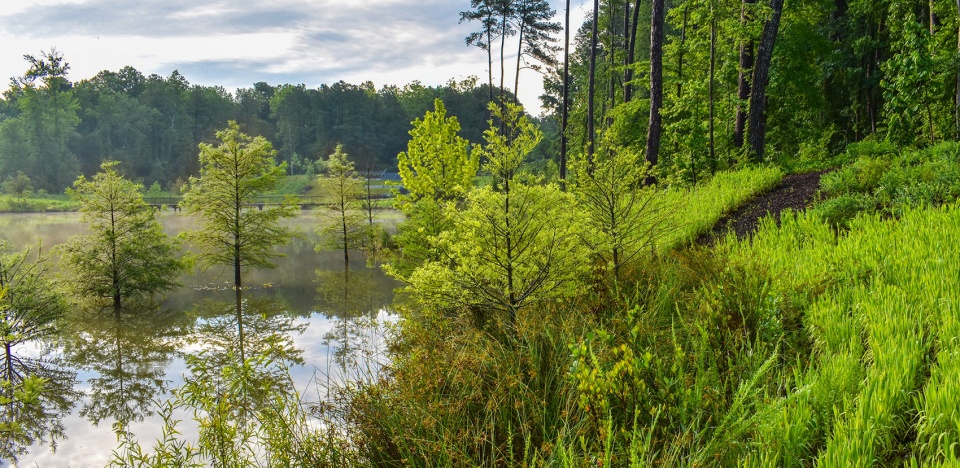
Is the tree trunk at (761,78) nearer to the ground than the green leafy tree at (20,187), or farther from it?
farther from it

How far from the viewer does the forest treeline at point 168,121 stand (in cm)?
5747

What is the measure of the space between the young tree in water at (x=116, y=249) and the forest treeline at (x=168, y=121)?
42.8m

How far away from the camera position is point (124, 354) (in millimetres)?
10859

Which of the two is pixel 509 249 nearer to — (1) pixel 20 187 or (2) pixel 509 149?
(2) pixel 509 149

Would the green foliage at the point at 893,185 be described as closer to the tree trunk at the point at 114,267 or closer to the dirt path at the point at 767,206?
the dirt path at the point at 767,206

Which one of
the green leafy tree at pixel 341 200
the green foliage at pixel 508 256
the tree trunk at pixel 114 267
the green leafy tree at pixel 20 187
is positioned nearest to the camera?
the green foliage at pixel 508 256

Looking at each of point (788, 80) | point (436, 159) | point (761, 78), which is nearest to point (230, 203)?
point (436, 159)

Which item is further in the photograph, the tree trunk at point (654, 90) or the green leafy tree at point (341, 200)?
the green leafy tree at point (341, 200)

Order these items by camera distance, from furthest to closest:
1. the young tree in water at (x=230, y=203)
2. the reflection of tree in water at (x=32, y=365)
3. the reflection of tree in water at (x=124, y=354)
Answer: the young tree in water at (x=230, y=203), the reflection of tree in water at (x=124, y=354), the reflection of tree in water at (x=32, y=365)

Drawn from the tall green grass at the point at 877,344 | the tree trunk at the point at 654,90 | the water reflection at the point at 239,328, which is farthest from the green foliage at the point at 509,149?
the tree trunk at the point at 654,90

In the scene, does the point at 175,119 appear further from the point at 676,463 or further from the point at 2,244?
the point at 676,463

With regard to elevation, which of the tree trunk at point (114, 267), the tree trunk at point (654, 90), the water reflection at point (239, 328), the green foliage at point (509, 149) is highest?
the tree trunk at point (654, 90)

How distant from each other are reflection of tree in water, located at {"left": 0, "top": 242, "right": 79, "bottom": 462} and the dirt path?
9.96 meters

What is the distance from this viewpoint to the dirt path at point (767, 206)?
299 inches
